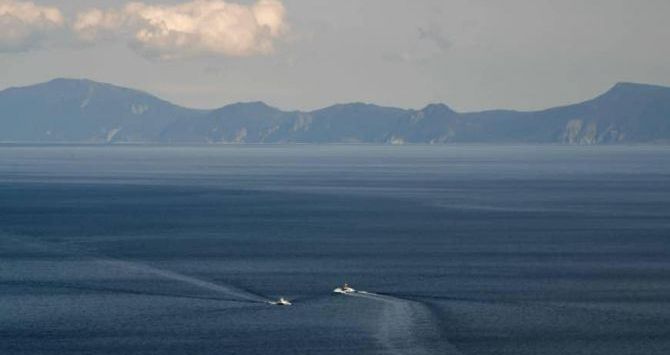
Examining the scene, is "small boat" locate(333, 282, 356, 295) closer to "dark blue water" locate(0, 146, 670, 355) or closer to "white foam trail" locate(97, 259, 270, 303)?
"dark blue water" locate(0, 146, 670, 355)

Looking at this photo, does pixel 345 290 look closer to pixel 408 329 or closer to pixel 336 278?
pixel 336 278

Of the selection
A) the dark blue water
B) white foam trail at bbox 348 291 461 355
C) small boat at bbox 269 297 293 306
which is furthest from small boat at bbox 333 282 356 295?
small boat at bbox 269 297 293 306

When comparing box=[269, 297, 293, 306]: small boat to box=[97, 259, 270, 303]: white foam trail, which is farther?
box=[97, 259, 270, 303]: white foam trail

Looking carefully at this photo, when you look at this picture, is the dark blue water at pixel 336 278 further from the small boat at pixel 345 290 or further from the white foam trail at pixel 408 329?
the small boat at pixel 345 290

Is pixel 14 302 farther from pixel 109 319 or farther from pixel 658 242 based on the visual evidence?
pixel 658 242

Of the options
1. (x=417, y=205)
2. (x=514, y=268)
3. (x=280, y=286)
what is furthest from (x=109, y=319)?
(x=417, y=205)
